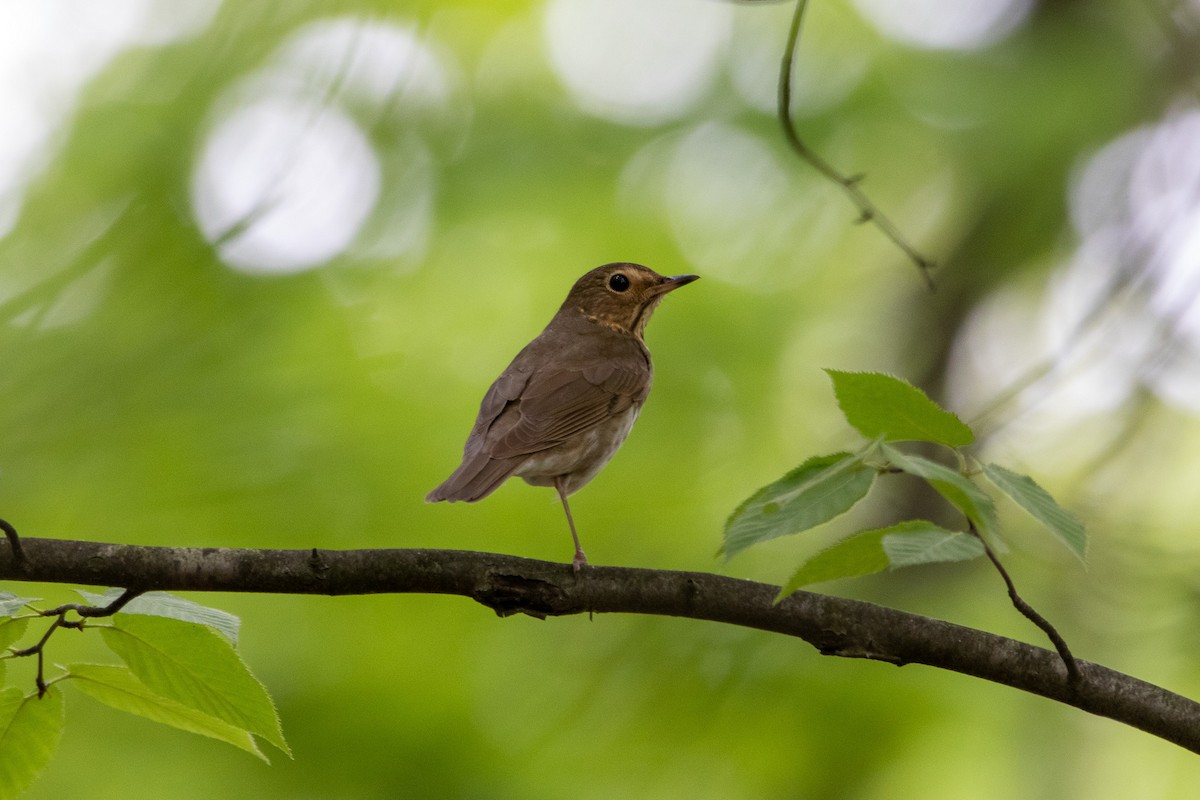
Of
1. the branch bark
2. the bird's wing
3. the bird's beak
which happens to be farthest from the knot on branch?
the bird's beak

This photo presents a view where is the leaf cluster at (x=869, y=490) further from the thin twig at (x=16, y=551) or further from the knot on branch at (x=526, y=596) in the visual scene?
the thin twig at (x=16, y=551)

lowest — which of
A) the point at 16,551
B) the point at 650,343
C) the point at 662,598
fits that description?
the point at 650,343

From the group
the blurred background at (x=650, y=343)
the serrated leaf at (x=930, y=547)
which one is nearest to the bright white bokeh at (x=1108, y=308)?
the blurred background at (x=650, y=343)

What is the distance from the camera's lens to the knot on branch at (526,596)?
2.96 metres

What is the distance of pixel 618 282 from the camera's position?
6.00 m

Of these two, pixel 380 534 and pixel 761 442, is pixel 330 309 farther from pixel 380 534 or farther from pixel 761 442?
pixel 761 442

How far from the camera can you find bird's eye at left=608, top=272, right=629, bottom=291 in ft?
19.6

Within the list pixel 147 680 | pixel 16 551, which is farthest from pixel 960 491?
pixel 16 551

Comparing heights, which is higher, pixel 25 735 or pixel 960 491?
pixel 960 491

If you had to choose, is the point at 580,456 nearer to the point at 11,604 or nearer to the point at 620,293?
the point at 620,293

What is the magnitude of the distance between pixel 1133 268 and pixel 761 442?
2424 mm

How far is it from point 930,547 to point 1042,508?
24cm

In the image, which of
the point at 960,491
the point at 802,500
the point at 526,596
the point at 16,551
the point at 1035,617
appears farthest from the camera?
the point at 526,596

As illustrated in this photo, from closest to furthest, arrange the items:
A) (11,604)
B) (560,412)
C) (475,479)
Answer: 1. (11,604)
2. (475,479)
3. (560,412)
